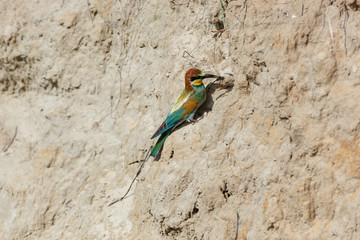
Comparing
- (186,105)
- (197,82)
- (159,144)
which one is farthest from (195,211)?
(197,82)

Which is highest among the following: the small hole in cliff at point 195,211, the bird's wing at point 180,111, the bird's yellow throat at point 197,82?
the bird's yellow throat at point 197,82

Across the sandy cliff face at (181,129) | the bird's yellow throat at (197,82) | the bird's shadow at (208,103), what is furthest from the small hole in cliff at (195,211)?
the bird's yellow throat at (197,82)

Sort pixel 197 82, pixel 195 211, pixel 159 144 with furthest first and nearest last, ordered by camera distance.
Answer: pixel 159 144 → pixel 197 82 → pixel 195 211

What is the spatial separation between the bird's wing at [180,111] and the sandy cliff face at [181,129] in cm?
8

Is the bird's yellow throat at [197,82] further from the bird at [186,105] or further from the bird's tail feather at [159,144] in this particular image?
the bird's tail feather at [159,144]

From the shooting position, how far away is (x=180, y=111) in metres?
2.99

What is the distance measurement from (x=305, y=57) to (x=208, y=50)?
3.05ft

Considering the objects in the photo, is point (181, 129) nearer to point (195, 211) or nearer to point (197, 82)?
point (197, 82)

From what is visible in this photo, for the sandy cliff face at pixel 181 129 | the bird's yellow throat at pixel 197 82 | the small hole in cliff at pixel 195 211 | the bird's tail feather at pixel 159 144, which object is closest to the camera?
the sandy cliff face at pixel 181 129

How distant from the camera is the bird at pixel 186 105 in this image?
9.61 feet

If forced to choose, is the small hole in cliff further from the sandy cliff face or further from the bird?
the bird

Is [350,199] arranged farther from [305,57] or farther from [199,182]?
[199,182]

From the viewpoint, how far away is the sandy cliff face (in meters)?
2.13

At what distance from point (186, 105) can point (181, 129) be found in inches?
6.7
